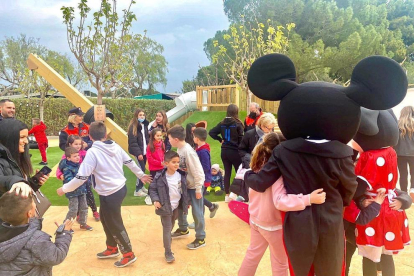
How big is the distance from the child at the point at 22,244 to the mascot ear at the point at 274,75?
175 cm

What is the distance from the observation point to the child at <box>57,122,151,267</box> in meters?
3.38

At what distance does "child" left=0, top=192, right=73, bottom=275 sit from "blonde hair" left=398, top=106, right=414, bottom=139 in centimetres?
539

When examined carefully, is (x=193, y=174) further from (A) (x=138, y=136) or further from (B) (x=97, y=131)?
(A) (x=138, y=136)

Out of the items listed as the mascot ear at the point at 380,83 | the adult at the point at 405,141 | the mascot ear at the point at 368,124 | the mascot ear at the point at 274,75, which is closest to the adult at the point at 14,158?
the mascot ear at the point at 274,75

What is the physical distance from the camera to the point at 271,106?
1606 centimetres

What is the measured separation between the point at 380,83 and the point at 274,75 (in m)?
0.65

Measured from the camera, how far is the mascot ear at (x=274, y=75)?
84.5 inches

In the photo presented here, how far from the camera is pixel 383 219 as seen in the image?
2.45m

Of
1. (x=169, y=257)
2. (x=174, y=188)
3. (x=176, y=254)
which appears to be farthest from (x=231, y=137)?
(x=169, y=257)

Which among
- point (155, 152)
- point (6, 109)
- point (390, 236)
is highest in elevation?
point (6, 109)

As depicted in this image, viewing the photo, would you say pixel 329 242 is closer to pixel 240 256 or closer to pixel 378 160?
pixel 378 160

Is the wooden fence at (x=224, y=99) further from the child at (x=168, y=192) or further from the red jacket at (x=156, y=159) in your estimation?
the child at (x=168, y=192)

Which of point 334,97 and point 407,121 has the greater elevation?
point 334,97

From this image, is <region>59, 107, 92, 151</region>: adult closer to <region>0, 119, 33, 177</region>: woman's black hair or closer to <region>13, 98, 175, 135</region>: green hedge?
<region>0, 119, 33, 177</region>: woman's black hair
